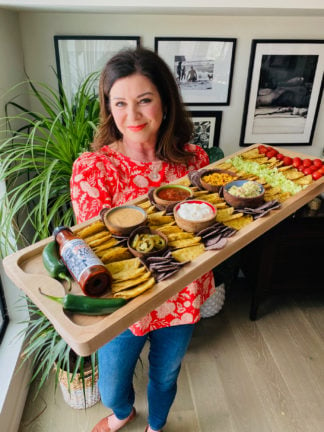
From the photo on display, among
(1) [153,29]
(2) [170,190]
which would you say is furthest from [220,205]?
(1) [153,29]

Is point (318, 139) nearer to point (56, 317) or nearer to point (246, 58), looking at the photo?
point (246, 58)

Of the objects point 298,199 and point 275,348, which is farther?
point 275,348

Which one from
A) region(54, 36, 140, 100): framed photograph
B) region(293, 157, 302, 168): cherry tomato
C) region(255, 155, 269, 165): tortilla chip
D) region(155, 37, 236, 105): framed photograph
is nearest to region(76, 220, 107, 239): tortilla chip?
region(255, 155, 269, 165): tortilla chip

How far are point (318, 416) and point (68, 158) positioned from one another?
5.93 feet

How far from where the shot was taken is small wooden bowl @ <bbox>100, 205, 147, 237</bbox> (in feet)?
3.08

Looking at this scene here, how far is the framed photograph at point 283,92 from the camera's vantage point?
195 centimetres

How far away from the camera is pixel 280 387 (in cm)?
188

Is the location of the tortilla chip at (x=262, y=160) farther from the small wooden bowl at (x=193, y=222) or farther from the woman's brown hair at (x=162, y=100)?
the small wooden bowl at (x=193, y=222)

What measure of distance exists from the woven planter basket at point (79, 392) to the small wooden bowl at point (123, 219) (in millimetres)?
1007

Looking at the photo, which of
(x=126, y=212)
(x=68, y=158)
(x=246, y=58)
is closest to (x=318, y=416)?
(x=126, y=212)

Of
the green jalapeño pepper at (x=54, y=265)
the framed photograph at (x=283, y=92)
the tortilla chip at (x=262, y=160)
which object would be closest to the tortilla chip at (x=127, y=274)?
the green jalapeño pepper at (x=54, y=265)

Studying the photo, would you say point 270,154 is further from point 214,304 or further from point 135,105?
point 214,304

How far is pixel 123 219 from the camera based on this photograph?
3.24 ft

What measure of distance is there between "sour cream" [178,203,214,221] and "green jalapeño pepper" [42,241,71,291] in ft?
1.23
